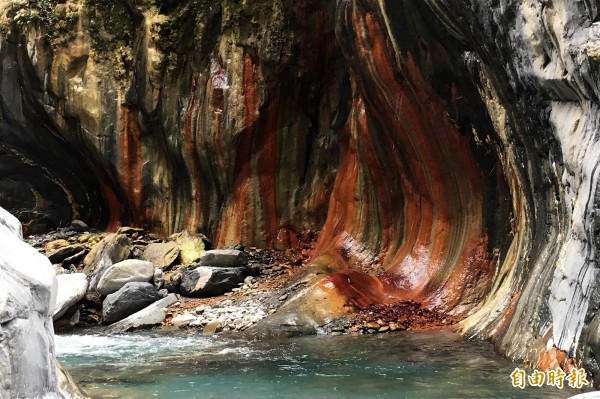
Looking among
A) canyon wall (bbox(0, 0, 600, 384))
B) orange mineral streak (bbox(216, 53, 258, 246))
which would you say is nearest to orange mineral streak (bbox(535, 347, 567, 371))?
canyon wall (bbox(0, 0, 600, 384))

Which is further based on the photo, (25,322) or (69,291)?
(69,291)

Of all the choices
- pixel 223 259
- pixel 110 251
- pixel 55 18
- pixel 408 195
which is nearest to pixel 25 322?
pixel 408 195

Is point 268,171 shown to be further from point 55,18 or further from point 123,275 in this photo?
point 55,18

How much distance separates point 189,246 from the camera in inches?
529

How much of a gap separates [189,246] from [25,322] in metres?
10.2

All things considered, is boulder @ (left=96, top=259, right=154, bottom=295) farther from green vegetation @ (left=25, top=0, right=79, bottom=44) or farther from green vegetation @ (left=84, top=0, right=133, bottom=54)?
green vegetation @ (left=25, top=0, right=79, bottom=44)

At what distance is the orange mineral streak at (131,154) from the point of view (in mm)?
15562

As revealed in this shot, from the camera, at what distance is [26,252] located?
3.64 meters

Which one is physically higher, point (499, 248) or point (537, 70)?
point (537, 70)

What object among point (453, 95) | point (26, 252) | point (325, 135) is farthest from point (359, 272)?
point (26, 252)

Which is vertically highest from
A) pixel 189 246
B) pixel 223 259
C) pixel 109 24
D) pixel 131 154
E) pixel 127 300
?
pixel 109 24

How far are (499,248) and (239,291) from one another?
14.6 ft

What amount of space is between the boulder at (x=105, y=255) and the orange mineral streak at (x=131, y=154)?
3004mm

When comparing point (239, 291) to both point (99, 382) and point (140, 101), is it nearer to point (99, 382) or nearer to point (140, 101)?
point (99, 382)
